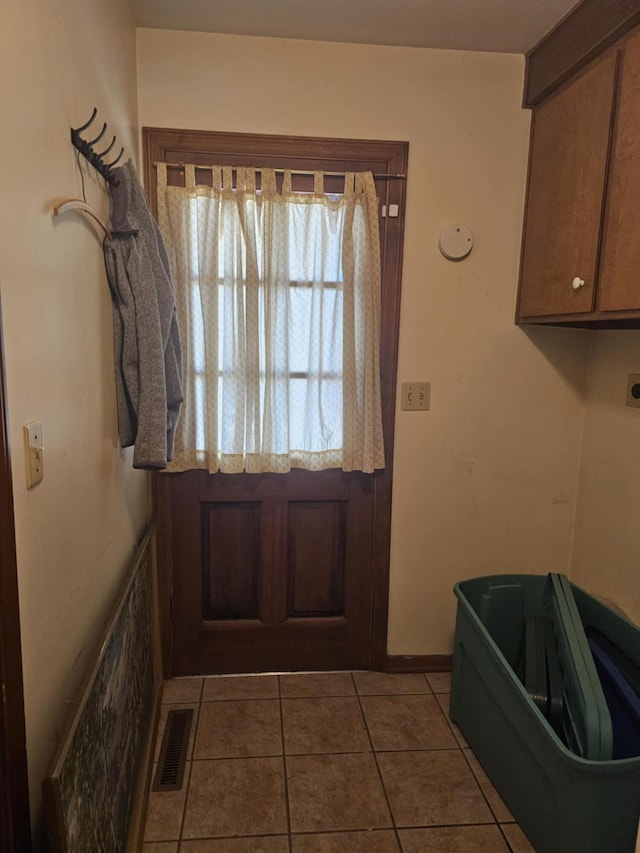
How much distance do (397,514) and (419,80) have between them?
164 cm

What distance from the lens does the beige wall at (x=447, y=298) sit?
6.23 ft

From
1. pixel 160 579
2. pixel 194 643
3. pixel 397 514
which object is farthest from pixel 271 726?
pixel 397 514

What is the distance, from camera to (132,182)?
146 centimetres

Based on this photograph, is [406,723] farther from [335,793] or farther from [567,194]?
[567,194]

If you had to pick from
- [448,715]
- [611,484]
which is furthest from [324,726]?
[611,484]

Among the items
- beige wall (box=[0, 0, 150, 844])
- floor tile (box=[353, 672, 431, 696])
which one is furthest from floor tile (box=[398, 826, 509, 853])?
beige wall (box=[0, 0, 150, 844])

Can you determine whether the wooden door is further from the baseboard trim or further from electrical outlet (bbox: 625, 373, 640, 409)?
electrical outlet (bbox: 625, 373, 640, 409)

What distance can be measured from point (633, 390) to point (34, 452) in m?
1.86

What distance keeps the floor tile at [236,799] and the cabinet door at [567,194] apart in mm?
1778

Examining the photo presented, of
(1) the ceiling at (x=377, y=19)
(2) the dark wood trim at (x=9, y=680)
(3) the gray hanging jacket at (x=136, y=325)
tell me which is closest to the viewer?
(2) the dark wood trim at (x=9, y=680)

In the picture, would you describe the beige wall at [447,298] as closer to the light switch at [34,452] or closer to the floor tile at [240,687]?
the floor tile at [240,687]

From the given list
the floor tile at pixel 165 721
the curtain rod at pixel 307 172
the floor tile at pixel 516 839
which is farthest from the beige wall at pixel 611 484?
the floor tile at pixel 165 721

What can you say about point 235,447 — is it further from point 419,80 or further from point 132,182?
point 419,80

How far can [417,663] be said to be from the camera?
2.29 meters
